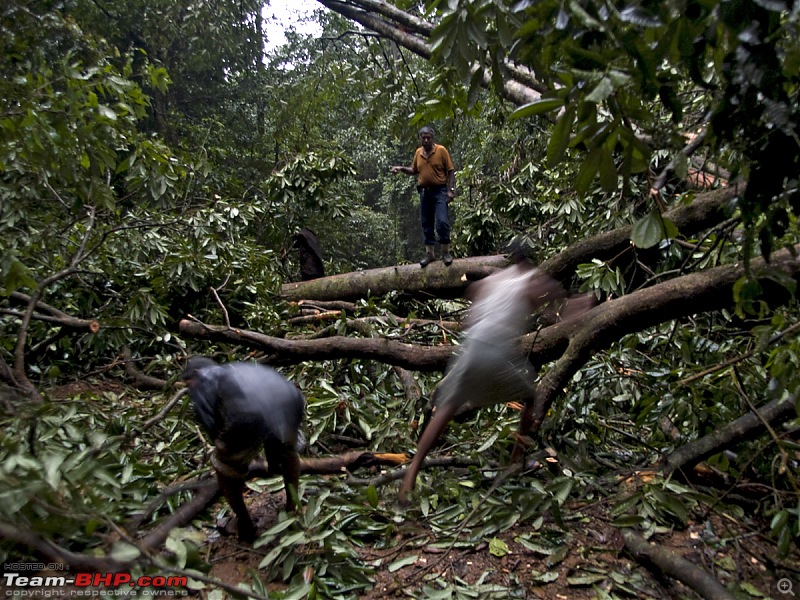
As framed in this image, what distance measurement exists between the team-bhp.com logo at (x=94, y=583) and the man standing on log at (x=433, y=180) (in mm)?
4829

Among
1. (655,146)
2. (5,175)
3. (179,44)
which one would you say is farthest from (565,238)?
(179,44)

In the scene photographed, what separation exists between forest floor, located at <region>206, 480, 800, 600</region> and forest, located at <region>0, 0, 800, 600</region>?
2 cm

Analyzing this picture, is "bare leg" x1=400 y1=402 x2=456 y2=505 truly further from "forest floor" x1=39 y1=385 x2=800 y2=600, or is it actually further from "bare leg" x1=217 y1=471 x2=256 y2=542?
"bare leg" x1=217 y1=471 x2=256 y2=542

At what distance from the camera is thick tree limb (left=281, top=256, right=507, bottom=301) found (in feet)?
21.4

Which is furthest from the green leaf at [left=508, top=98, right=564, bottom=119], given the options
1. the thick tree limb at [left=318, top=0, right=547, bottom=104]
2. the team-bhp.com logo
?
the thick tree limb at [left=318, top=0, right=547, bottom=104]

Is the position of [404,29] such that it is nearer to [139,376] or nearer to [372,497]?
[139,376]

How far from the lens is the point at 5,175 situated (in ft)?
13.8

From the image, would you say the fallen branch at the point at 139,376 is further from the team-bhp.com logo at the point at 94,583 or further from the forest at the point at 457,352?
the team-bhp.com logo at the point at 94,583

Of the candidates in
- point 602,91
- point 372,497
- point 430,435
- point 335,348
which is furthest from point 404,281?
point 602,91

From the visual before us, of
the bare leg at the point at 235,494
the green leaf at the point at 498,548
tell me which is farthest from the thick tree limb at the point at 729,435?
the bare leg at the point at 235,494

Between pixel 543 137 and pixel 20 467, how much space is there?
272 inches

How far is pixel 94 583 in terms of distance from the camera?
1.89m

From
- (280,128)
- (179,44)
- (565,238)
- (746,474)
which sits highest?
(179,44)

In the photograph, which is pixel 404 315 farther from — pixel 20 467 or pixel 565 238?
pixel 20 467
